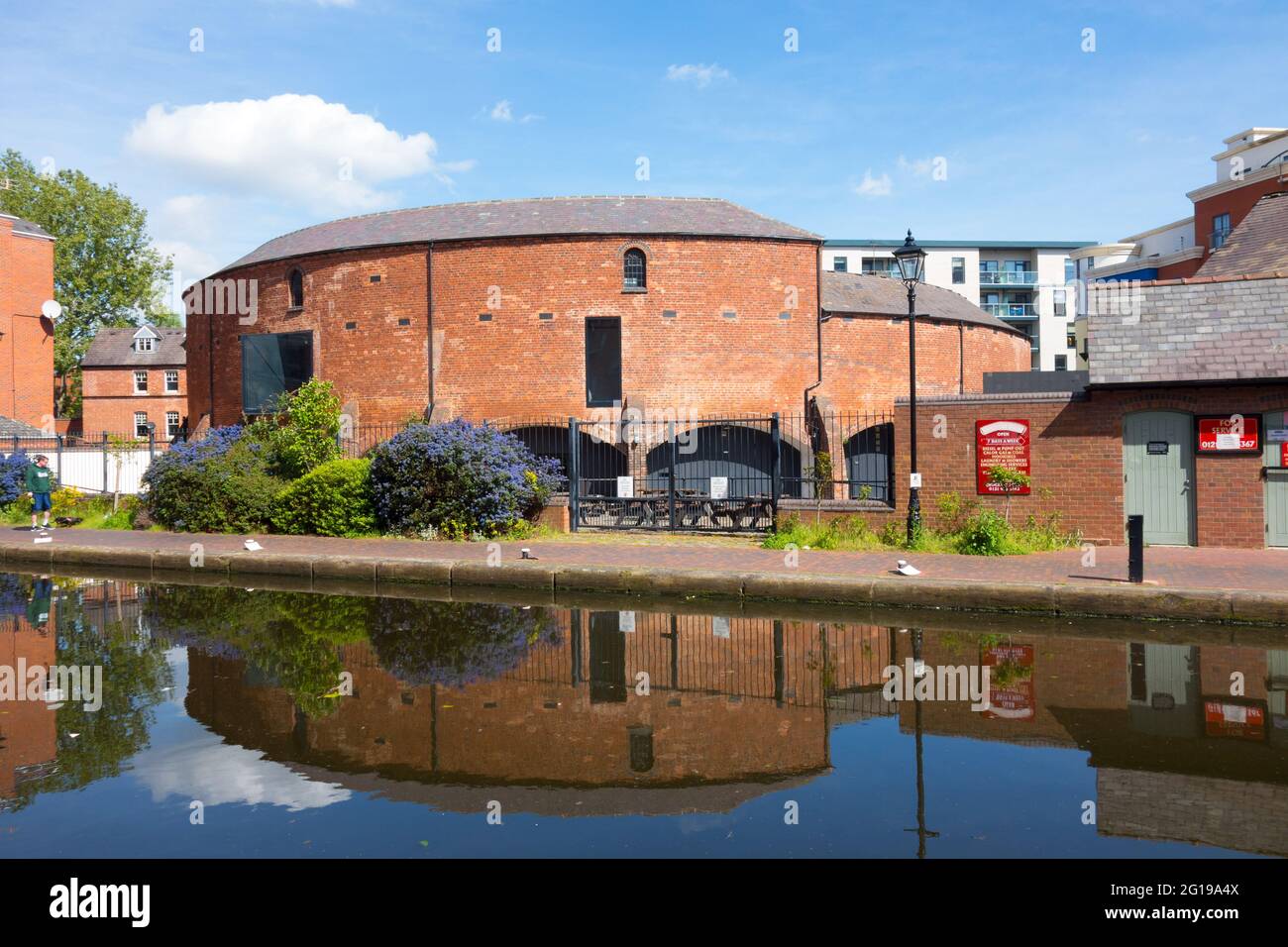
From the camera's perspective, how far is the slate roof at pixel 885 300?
26.1 m

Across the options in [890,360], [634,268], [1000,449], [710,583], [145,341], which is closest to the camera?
[710,583]

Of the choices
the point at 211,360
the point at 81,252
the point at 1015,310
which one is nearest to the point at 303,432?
the point at 211,360

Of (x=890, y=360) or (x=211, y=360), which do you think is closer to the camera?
(x=890, y=360)

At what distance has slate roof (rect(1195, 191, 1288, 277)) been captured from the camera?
15710 mm

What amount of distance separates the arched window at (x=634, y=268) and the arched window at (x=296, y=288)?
892 cm

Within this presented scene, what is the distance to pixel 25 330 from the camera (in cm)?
4038

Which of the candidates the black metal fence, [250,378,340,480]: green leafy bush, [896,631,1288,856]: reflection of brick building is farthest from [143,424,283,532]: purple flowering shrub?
[896,631,1288,856]: reflection of brick building

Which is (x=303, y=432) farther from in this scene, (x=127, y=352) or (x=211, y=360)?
(x=127, y=352)

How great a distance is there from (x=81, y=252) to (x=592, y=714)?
57.1 m

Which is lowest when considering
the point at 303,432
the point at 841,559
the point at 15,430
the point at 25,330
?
the point at 841,559

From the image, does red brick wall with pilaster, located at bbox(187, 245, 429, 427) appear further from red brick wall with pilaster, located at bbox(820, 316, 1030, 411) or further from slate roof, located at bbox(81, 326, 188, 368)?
slate roof, located at bbox(81, 326, 188, 368)

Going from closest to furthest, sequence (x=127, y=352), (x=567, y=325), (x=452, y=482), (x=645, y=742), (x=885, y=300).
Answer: (x=645, y=742)
(x=452, y=482)
(x=567, y=325)
(x=885, y=300)
(x=127, y=352)

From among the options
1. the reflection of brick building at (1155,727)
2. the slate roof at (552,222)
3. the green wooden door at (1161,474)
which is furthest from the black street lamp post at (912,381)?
the slate roof at (552,222)

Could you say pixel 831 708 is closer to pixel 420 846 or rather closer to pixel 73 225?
pixel 420 846
